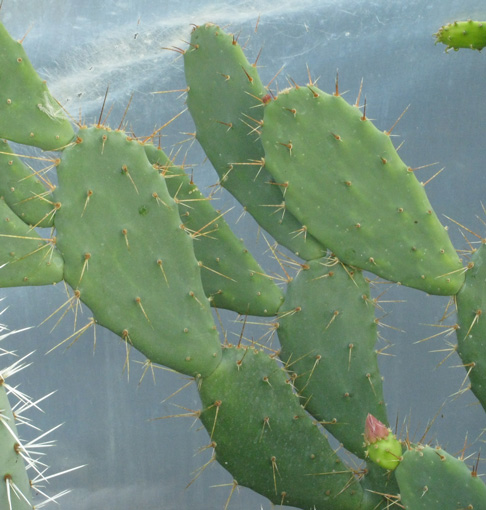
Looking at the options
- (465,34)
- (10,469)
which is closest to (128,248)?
(10,469)

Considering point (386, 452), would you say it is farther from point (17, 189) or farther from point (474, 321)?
point (17, 189)

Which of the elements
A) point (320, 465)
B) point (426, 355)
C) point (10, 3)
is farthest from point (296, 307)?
point (10, 3)

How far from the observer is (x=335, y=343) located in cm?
179

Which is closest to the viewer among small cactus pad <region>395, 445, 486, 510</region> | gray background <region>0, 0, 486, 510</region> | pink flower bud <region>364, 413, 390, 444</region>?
pink flower bud <region>364, 413, 390, 444</region>

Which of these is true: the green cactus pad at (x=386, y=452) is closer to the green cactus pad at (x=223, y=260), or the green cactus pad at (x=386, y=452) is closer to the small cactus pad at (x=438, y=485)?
the small cactus pad at (x=438, y=485)

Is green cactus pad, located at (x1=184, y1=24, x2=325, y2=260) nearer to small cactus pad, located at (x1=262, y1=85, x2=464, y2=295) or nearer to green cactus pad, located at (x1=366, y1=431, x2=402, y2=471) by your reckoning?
small cactus pad, located at (x1=262, y1=85, x2=464, y2=295)

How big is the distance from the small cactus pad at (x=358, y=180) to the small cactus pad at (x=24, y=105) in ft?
1.36

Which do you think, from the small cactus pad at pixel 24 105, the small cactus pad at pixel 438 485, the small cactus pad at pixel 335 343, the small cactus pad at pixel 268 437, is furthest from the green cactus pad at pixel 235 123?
the small cactus pad at pixel 438 485

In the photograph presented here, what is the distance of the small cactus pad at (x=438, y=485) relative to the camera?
1.42m

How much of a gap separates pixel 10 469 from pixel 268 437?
79 cm

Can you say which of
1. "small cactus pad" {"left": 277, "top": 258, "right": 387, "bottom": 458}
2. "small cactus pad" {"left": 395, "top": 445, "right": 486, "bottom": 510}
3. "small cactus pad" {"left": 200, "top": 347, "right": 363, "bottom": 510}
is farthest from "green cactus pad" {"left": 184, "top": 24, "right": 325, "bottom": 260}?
"small cactus pad" {"left": 395, "top": 445, "right": 486, "bottom": 510}

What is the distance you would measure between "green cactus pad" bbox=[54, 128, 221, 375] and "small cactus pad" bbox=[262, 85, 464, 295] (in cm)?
29

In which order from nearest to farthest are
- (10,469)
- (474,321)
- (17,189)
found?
(10,469), (474,321), (17,189)

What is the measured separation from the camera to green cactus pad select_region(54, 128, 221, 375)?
1497 millimetres
